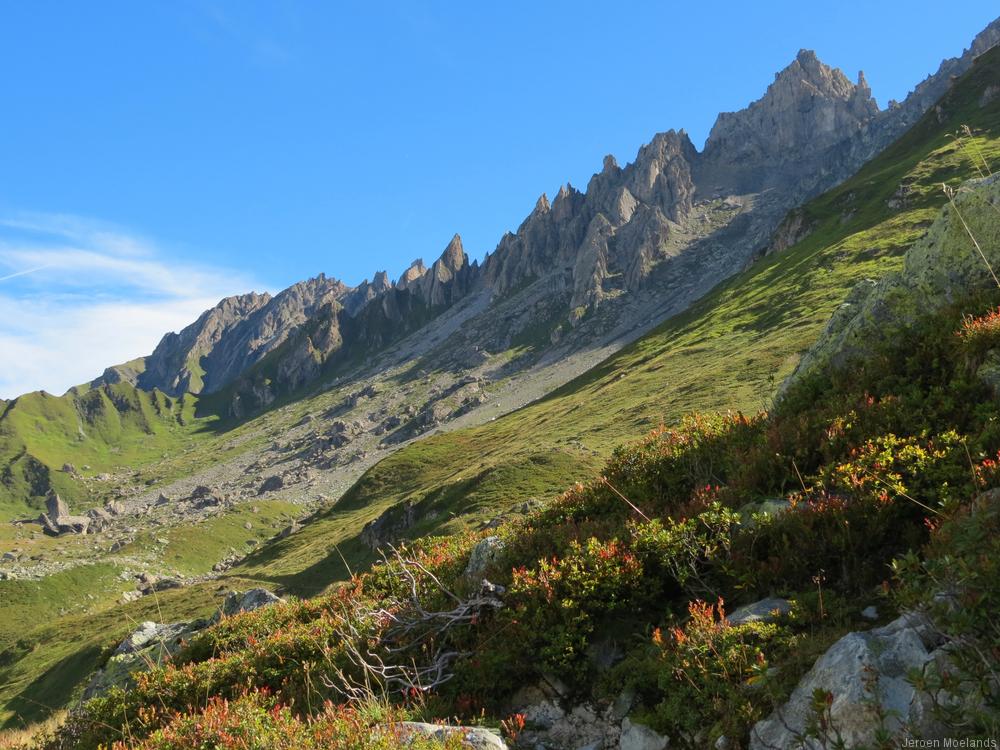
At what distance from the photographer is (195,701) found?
10.4 metres

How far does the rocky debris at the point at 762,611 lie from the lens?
7000 mm

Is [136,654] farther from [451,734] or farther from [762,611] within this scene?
[762,611]

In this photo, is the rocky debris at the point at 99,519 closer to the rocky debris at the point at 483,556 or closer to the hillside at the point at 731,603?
the hillside at the point at 731,603

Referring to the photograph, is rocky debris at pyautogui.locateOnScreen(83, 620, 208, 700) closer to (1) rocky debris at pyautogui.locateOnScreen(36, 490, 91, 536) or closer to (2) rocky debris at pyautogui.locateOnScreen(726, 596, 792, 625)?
(2) rocky debris at pyautogui.locateOnScreen(726, 596, 792, 625)

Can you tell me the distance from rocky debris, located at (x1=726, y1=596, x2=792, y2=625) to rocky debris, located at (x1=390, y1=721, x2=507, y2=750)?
3.20m

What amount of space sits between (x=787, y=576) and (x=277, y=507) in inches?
6766

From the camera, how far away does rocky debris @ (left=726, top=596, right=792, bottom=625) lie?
23.0 feet

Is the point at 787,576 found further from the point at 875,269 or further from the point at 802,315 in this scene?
the point at 875,269

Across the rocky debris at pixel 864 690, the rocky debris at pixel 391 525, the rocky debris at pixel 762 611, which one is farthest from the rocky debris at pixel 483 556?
the rocky debris at pixel 391 525

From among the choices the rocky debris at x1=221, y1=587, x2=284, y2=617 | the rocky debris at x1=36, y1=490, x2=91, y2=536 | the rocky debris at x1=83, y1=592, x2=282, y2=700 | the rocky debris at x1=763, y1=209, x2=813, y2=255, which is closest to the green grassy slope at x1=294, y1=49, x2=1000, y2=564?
the rocky debris at x1=763, y1=209, x2=813, y2=255

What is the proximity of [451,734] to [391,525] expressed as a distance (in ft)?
211

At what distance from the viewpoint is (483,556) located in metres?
11.2

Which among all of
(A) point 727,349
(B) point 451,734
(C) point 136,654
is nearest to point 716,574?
(B) point 451,734

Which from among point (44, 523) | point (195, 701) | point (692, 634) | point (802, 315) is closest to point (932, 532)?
point (692, 634)
